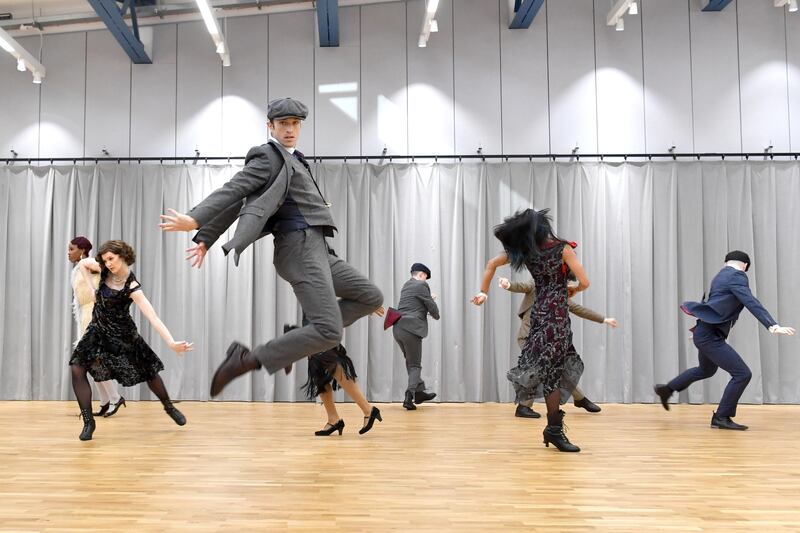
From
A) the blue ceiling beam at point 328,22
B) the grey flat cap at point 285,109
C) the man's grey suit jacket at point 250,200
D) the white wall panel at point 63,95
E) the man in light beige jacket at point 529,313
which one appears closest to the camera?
the man's grey suit jacket at point 250,200

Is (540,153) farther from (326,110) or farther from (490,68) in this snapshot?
(326,110)

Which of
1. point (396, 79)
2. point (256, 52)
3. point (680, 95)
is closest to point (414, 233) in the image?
point (396, 79)

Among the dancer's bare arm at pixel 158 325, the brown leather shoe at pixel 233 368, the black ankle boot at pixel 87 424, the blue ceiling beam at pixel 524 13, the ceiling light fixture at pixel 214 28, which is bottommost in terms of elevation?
the black ankle boot at pixel 87 424

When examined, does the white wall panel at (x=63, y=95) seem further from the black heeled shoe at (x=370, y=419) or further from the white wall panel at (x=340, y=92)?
the black heeled shoe at (x=370, y=419)

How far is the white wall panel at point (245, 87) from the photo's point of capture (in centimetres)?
863

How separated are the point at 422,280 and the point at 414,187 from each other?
1652 millimetres

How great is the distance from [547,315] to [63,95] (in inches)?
285

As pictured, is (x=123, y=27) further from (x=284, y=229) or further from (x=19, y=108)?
(x=284, y=229)

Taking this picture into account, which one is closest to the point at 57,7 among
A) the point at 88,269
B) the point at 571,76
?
the point at 88,269

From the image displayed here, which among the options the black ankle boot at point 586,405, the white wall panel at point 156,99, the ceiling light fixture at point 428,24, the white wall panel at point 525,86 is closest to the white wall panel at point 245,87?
the white wall panel at point 156,99

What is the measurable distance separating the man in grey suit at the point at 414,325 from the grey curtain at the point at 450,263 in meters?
1.06

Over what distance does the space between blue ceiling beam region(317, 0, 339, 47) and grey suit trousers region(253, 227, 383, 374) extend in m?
4.90

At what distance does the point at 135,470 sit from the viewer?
346 cm

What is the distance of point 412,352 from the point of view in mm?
7008
